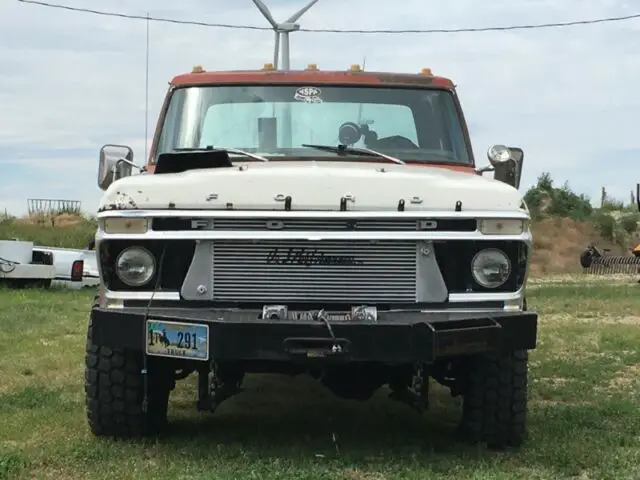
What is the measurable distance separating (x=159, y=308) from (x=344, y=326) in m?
0.95

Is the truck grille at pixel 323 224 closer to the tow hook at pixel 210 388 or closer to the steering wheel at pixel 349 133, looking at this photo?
the tow hook at pixel 210 388

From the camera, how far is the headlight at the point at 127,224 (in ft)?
16.7

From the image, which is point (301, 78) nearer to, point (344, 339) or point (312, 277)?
point (312, 277)

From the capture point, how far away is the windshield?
21.3 feet

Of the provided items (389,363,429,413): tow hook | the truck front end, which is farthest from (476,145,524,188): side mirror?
(389,363,429,413): tow hook

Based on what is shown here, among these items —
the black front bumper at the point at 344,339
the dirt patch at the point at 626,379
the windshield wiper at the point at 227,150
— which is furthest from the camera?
the dirt patch at the point at 626,379

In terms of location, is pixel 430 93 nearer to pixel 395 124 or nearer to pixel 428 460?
pixel 395 124

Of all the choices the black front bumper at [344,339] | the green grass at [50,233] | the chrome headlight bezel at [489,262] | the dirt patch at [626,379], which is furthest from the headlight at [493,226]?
the green grass at [50,233]

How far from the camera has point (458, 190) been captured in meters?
5.19

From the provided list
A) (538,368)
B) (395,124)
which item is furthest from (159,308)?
(538,368)

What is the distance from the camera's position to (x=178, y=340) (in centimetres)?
499

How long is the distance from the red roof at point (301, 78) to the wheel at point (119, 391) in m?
2.02

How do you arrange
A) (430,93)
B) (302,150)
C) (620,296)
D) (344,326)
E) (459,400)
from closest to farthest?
(344,326)
(302,150)
(430,93)
(459,400)
(620,296)

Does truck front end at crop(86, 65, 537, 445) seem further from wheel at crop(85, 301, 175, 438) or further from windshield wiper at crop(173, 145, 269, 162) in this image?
windshield wiper at crop(173, 145, 269, 162)
